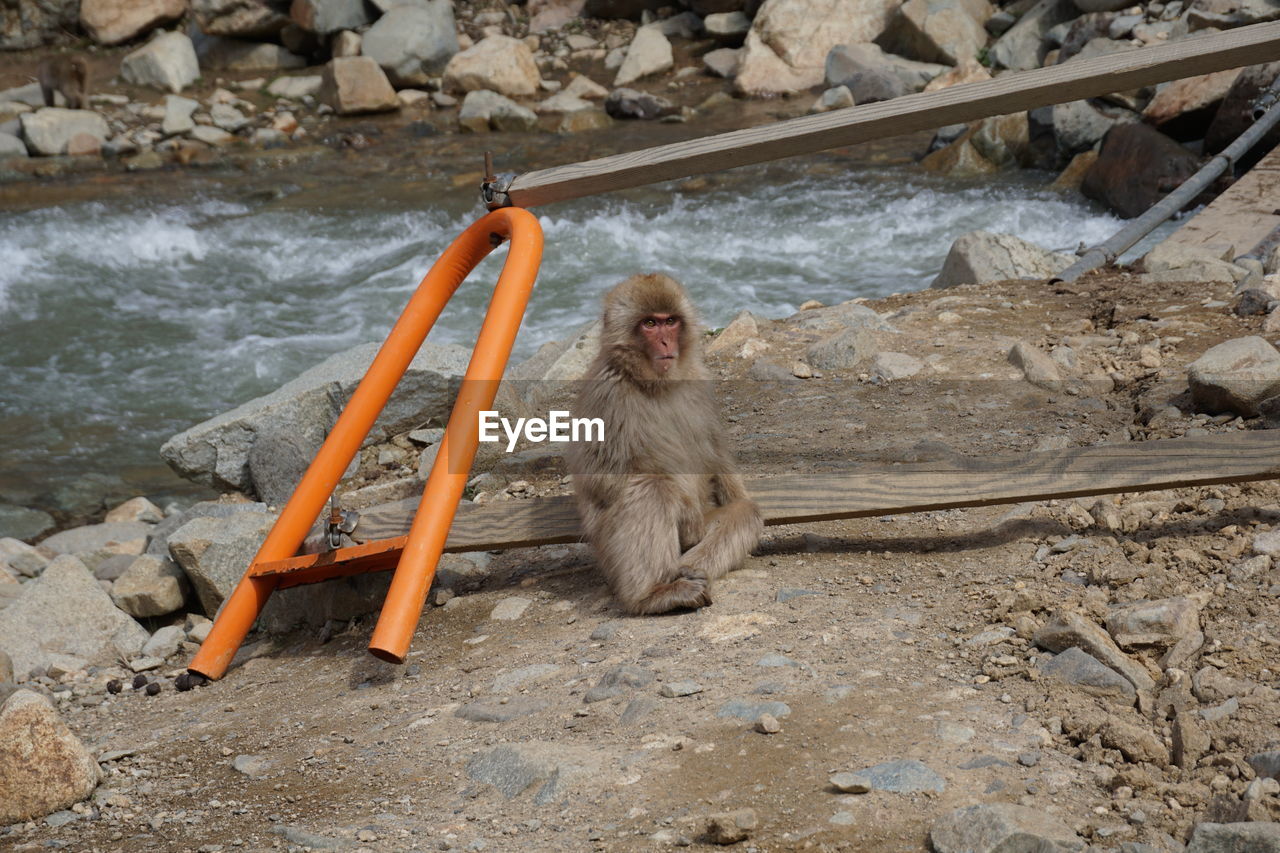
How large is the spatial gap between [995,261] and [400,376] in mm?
4099

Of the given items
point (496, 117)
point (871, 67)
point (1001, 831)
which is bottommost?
point (1001, 831)

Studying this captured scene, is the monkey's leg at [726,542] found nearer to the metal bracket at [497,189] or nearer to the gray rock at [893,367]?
the metal bracket at [497,189]

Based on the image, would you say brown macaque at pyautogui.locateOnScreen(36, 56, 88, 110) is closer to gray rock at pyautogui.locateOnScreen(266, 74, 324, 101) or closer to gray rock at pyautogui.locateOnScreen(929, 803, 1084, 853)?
gray rock at pyautogui.locateOnScreen(266, 74, 324, 101)

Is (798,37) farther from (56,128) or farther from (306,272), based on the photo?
(56,128)

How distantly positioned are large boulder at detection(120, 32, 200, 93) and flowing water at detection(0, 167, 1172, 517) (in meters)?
4.23

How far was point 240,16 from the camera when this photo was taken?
16094 millimetres

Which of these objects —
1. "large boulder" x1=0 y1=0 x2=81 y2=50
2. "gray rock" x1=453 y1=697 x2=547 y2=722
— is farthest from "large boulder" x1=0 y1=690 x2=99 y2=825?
"large boulder" x1=0 y1=0 x2=81 y2=50

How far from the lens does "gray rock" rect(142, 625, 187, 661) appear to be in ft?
14.5

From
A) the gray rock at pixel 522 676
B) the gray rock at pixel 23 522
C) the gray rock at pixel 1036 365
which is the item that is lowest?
the gray rock at pixel 23 522

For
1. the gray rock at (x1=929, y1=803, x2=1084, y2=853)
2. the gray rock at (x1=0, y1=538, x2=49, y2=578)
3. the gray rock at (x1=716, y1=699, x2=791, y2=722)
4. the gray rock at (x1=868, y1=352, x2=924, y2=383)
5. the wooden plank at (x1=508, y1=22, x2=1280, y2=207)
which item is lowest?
the gray rock at (x1=0, y1=538, x2=49, y2=578)

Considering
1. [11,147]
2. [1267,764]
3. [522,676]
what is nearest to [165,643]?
[522,676]

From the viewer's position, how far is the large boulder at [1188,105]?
9359 millimetres

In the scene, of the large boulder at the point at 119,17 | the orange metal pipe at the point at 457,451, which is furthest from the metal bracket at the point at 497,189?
the large boulder at the point at 119,17

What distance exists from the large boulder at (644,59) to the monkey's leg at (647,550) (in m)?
12.3
